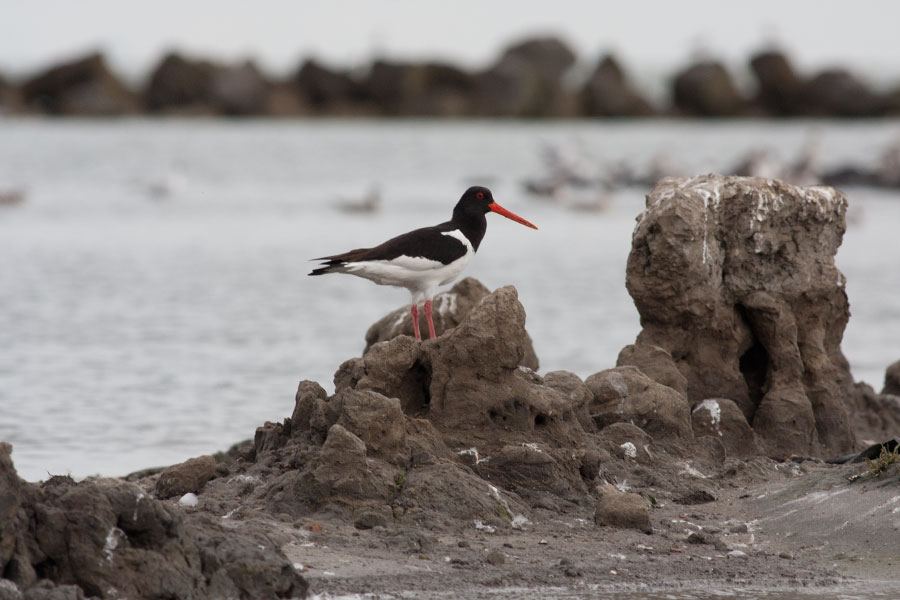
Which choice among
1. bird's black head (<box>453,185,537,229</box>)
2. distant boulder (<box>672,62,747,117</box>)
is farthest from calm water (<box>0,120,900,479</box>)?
distant boulder (<box>672,62,747,117</box>)

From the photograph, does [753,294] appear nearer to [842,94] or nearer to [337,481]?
[337,481]

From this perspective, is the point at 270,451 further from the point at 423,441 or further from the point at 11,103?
the point at 11,103

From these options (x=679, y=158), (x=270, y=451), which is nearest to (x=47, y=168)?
(x=679, y=158)

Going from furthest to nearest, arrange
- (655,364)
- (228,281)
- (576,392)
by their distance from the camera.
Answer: (228,281), (655,364), (576,392)

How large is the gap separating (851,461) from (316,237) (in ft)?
73.3

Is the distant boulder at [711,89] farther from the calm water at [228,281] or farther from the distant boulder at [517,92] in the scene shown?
the calm water at [228,281]

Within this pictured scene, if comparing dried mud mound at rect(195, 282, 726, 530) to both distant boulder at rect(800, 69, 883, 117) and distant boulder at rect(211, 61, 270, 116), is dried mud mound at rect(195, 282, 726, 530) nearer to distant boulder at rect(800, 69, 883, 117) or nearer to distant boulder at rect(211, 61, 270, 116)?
distant boulder at rect(800, 69, 883, 117)

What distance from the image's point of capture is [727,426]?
961cm

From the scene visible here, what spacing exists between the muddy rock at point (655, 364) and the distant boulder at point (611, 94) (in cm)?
7227

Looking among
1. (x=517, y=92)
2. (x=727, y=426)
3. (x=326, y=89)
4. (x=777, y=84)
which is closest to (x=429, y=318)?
(x=727, y=426)

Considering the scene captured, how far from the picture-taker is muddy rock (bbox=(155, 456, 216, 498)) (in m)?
7.88

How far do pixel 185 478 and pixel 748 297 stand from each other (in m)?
4.63

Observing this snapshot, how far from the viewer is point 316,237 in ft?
98.6

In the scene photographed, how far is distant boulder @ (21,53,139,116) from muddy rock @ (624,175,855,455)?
7277 cm
